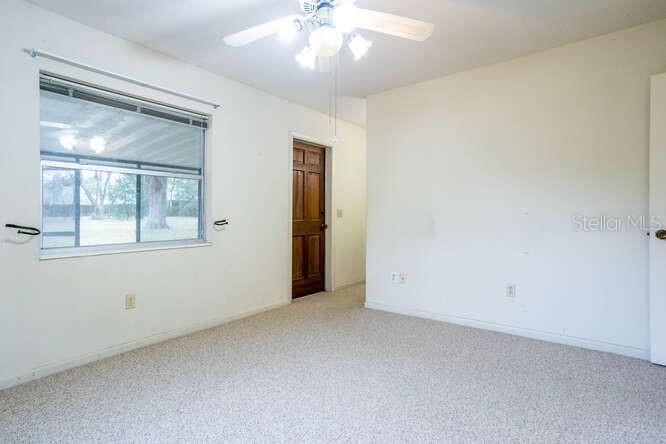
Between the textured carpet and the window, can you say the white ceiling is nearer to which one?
the window

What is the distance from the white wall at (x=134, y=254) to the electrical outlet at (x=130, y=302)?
0.13 feet

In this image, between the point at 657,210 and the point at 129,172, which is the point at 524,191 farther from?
the point at 129,172

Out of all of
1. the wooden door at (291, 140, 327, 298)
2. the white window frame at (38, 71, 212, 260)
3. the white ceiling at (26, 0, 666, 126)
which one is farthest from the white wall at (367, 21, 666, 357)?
the white window frame at (38, 71, 212, 260)

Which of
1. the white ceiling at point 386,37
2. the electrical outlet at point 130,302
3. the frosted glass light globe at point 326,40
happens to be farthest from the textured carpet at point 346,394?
the white ceiling at point 386,37

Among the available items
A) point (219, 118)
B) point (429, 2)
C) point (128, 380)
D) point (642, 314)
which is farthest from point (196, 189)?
point (642, 314)

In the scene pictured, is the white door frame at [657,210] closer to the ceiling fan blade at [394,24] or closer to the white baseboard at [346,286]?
the ceiling fan blade at [394,24]

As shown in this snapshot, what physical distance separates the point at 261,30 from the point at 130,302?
89.6 inches

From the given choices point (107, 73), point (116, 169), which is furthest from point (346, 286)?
point (107, 73)

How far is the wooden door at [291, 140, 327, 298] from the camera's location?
180 inches

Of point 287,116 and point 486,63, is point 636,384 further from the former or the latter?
point 287,116

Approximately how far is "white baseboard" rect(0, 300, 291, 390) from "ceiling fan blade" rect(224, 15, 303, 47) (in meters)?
2.40

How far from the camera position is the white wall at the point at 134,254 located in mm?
2248

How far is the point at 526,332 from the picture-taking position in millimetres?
3123

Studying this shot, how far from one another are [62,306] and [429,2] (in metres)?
3.20
